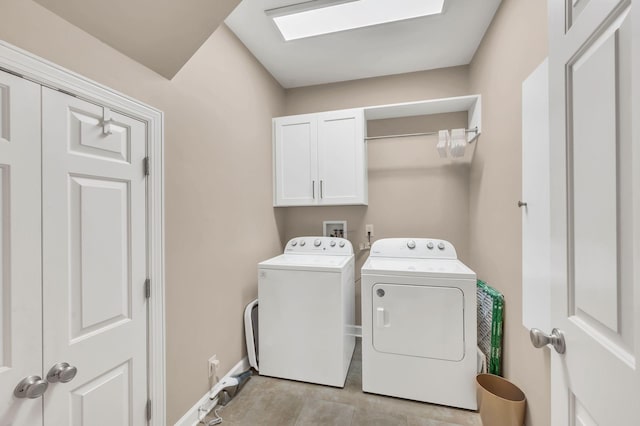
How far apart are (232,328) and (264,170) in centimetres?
145

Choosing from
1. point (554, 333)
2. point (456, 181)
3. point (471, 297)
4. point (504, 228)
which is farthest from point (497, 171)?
point (554, 333)

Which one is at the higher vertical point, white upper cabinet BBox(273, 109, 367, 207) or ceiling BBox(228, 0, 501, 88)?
ceiling BBox(228, 0, 501, 88)

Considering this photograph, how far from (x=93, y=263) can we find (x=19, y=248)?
0.81ft

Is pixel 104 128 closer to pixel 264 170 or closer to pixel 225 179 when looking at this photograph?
pixel 225 179

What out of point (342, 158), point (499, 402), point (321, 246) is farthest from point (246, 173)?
point (499, 402)

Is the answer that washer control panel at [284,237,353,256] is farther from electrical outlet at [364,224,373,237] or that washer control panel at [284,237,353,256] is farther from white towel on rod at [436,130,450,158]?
white towel on rod at [436,130,450,158]

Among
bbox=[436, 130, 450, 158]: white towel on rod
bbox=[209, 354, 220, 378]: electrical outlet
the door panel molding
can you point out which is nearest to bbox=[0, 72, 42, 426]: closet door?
the door panel molding

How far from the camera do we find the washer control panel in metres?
2.61

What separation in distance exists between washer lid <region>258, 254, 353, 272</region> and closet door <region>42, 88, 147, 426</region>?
0.99 m

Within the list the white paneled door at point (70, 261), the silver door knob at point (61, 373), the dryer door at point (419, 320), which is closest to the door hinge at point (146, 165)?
the white paneled door at point (70, 261)

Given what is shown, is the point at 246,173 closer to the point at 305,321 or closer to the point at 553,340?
the point at 305,321

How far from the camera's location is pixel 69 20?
1037mm

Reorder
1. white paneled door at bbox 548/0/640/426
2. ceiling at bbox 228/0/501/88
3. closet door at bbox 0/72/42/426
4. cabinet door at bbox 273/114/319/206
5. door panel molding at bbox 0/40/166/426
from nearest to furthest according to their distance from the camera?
1. white paneled door at bbox 548/0/640/426
2. closet door at bbox 0/72/42/426
3. door panel molding at bbox 0/40/166/426
4. ceiling at bbox 228/0/501/88
5. cabinet door at bbox 273/114/319/206

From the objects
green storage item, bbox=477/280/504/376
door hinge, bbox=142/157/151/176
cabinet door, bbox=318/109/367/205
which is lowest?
green storage item, bbox=477/280/504/376
